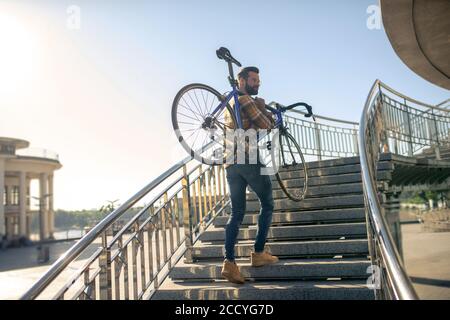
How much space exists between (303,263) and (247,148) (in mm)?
1349

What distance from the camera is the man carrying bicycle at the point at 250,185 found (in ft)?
12.2

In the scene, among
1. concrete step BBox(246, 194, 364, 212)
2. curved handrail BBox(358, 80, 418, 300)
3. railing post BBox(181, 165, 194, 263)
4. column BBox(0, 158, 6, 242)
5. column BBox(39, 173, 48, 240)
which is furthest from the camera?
column BBox(39, 173, 48, 240)

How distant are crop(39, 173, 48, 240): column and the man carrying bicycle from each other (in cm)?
4756

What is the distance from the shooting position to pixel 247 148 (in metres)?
3.78

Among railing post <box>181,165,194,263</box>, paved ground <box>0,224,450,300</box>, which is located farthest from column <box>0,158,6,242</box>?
railing post <box>181,165,194,263</box>

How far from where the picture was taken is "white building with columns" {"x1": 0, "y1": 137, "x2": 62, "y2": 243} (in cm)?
4110

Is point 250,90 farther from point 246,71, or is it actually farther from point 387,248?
point 387,248

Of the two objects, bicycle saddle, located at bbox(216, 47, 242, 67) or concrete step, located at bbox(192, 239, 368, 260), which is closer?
concrete step, located at bbox(192, 239, 368, 260)

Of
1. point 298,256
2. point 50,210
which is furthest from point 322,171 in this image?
point 50,210

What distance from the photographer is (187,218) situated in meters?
4.89

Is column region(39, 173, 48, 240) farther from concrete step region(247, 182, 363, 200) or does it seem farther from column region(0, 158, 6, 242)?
concrete step region(247, 182, 363, 200)
